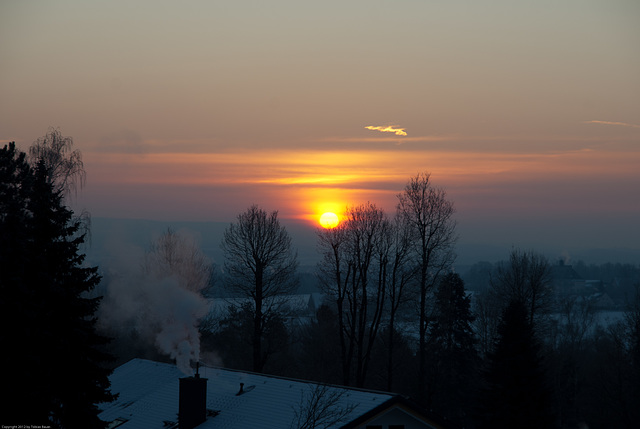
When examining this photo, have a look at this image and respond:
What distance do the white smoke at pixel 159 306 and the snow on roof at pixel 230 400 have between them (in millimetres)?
1560

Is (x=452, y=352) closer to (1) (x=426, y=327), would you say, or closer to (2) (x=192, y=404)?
(1) (x=426, y=327)

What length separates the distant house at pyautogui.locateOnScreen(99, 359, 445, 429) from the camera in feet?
91.0

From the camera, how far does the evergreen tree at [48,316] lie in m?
21.8

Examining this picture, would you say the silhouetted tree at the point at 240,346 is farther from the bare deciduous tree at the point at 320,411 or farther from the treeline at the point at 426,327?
the bare deciduous tree at the point at 320,411

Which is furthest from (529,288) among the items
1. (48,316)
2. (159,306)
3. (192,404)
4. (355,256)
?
(48,316)

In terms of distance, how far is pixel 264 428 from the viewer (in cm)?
2791

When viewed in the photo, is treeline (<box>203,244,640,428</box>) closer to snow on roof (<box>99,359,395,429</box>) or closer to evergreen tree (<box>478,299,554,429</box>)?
evergreen tree (<box>478,299,554,429</box>)

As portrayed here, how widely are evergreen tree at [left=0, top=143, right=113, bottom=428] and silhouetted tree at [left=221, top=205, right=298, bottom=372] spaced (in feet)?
82.3

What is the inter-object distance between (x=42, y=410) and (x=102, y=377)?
308cm

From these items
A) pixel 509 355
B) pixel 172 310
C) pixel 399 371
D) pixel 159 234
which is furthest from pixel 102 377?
pixel 399 371

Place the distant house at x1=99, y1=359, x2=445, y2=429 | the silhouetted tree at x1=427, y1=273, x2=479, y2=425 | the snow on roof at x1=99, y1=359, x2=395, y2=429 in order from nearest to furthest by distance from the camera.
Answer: the distant house at x1=99, y1=359, x2=445, y2=429 < the snow on roof at x1=99, y1=359, x2=395, y2=429 < the silhouetted tree at x1=427, y1=273, x2=479, y2=425

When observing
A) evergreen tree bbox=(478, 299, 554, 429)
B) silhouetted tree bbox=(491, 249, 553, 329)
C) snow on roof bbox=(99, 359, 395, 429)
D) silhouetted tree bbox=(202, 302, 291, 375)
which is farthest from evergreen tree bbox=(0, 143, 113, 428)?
silhouetted tree bbox=(202, 302, 291, 375)

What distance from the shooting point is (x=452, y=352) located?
193 feet

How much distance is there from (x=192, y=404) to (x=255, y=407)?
2.56 m
